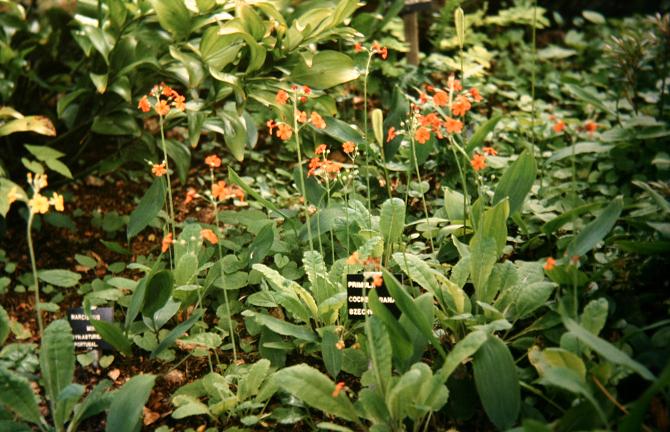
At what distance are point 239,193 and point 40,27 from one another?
5.43 feet

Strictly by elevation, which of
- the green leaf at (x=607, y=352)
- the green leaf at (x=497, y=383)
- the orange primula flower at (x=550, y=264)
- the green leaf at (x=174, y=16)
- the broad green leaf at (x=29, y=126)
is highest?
the green leaf at (x=174, y=16)

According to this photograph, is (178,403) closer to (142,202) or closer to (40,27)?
(142,202)

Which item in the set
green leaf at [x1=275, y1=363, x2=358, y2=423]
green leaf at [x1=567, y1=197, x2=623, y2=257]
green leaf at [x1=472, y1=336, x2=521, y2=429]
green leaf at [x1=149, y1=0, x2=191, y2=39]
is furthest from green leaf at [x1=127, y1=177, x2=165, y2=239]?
green leaf at [x1=567, y1=197, x2=623, y2=257]

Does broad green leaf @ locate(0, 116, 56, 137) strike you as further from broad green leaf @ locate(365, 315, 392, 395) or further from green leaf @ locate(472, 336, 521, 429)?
green leaf @ locate(472, 336, 521, 429)

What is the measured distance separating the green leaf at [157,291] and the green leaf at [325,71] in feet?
3.52

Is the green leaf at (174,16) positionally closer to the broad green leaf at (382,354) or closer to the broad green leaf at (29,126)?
the broad green leaf at (29,126)

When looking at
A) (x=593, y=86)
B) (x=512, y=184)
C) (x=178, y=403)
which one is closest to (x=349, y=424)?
(x=178, y=403)

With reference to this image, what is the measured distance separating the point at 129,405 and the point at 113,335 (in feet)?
1.15

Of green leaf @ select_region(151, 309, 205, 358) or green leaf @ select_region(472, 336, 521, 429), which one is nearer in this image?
green leaf @ select_region(472, 336, 521, 429)

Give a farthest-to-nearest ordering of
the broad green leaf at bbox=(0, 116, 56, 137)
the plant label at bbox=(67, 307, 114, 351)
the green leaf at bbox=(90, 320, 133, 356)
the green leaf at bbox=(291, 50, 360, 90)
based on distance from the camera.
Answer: the green leaf at bbox=(291, 50, 360, 90), the broad green leaf at bbox=(0, 116, 56, 137), the plant label at bbox=(67, 307, 114, 351), the green leaf at bbox=(90, 320, 133, 356)

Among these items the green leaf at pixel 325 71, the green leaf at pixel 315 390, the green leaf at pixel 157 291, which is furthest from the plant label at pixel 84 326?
the green leaf at pixel 325 71

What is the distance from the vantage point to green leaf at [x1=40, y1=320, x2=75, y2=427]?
6.32 ft

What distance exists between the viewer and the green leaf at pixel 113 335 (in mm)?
2071

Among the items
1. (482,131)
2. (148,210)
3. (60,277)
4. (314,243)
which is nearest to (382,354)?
(314,243)
